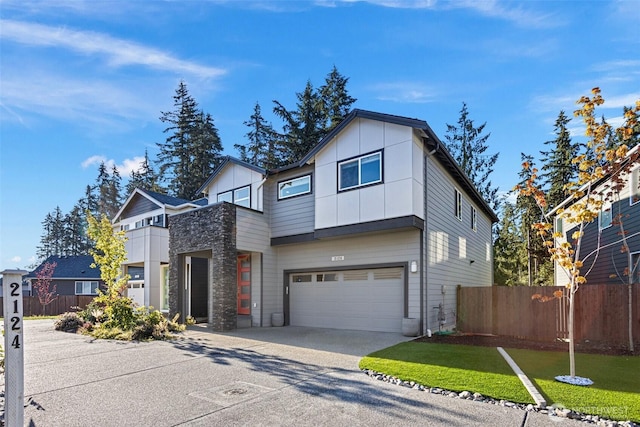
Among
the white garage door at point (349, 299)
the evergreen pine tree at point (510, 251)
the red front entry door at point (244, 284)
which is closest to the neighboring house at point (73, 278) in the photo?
the red front entry door at point (244, 284)

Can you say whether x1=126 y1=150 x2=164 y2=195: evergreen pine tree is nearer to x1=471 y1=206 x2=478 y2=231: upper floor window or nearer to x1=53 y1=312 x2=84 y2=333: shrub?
x1=53 y1=312 x2=84 y2=333: shrub

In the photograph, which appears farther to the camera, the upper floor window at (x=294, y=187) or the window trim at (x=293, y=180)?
the upper floor window at (x=294, y=187)

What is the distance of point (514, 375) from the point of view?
625 centimetres

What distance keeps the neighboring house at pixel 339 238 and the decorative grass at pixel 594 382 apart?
387cm

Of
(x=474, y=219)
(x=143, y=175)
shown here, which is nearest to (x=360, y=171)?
(x=474, y=219)

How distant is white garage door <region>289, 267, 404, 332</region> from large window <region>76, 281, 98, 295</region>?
2446 cm

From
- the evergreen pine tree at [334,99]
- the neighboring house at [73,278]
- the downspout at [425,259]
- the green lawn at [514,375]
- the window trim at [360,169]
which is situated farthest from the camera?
the evergreen pine tree at [334,99]

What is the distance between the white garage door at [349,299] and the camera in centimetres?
1188

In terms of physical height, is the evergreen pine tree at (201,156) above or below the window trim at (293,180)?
above

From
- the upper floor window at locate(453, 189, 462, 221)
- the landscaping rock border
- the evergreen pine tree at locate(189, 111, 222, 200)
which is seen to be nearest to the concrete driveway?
the landscaping rock border

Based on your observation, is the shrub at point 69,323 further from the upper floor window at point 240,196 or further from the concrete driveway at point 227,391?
the upper floor window at point 240,196

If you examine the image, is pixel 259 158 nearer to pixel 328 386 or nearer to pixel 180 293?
pixel 180 293

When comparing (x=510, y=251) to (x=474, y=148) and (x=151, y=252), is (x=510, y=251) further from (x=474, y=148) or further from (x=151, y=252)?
(x=151, y=252)

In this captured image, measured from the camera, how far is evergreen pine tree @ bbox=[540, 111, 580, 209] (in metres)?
27.0
